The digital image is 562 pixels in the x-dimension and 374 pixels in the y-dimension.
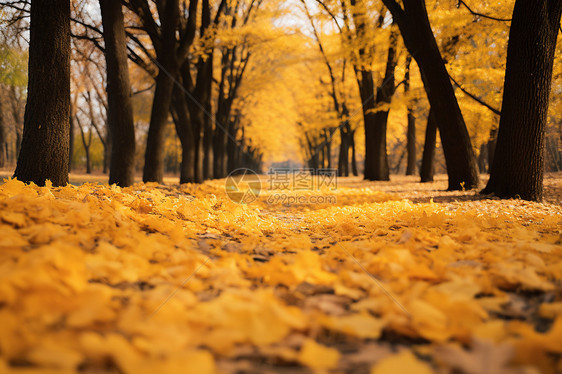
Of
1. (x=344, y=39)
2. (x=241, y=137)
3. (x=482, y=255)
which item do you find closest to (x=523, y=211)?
(x=482, y=255)

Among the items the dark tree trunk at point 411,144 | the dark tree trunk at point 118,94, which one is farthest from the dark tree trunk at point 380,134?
the dark tree trunk at point 118,94

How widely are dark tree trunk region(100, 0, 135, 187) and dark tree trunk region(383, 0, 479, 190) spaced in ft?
17.4

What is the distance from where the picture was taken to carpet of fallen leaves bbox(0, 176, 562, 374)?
0.95m

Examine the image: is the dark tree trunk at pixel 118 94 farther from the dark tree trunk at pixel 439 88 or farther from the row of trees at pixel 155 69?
the dark tree trunk at pixel 439 88

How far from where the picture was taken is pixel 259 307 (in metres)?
1.18

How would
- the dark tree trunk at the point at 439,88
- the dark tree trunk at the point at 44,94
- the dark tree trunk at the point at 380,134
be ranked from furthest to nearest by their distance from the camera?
the dark tree trunk at the point at 380,134 < the dark tree trunk at the point at 439,88 < the dark tree trunk at the point at 44,94

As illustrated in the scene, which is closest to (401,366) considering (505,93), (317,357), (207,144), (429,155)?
(317,357)

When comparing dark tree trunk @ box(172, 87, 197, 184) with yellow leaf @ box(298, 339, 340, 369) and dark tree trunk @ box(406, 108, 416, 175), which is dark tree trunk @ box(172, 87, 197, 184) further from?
dark tree trunk @ box(406, 108, 416, 175)

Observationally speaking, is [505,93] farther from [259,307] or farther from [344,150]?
[344,150]

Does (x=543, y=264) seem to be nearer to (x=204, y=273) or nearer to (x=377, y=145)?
(x=204, y=273)

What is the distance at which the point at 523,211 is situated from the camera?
437 cm

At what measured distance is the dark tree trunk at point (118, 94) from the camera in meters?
6.00

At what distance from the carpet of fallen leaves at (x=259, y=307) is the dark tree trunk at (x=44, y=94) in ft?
6.57

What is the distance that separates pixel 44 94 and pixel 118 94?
2.42 m
